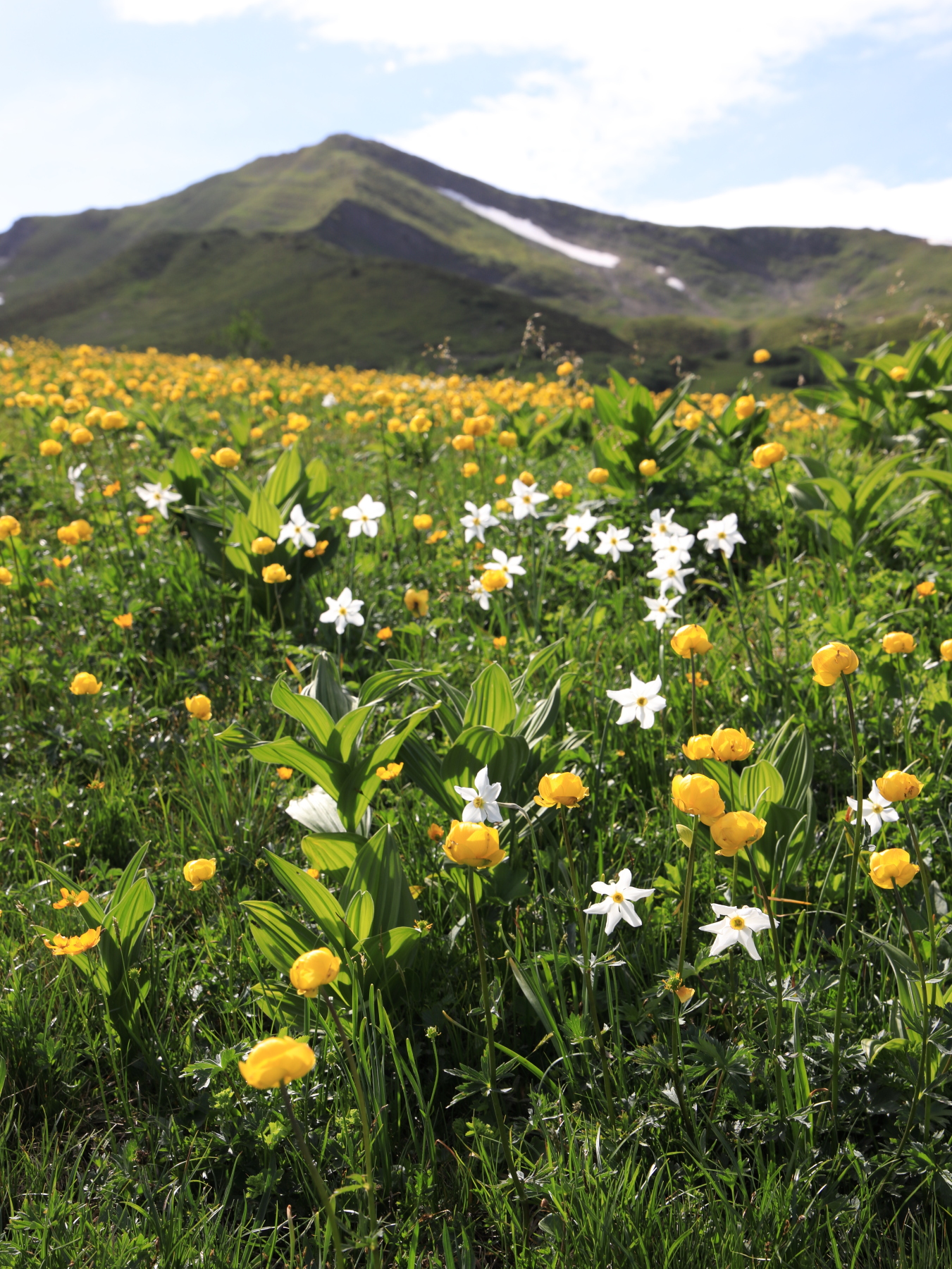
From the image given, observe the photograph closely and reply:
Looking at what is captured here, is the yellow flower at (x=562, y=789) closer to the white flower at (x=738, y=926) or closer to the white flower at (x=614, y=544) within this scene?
the white flower at (x=738, y=926)

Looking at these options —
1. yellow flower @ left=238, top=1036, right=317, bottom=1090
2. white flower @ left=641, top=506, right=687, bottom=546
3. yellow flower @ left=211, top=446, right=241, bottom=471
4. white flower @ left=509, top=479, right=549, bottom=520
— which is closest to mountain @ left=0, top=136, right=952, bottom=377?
white flower @ left=509, top=479, right=549, bottom=520

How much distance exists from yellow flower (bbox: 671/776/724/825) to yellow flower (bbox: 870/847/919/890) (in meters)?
0.29

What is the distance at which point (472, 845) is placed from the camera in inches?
44.5

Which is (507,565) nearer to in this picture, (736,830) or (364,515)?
(364,515)

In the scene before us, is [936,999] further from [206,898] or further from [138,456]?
[138,456]

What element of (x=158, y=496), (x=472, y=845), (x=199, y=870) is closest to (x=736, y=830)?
(x=472, y=845)

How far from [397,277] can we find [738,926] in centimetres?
9473

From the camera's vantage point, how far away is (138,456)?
214 inches

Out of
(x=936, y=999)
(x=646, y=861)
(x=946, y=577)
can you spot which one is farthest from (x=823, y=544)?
(x=936, y=999)

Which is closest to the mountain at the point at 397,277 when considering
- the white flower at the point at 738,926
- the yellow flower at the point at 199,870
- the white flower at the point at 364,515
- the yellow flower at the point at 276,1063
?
the white flower at the point at 364,515

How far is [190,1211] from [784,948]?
1330mm

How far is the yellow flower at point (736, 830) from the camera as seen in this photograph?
45.7 inches

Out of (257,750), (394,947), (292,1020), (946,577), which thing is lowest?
(292,1020)

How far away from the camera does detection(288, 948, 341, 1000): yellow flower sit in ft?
3.24
